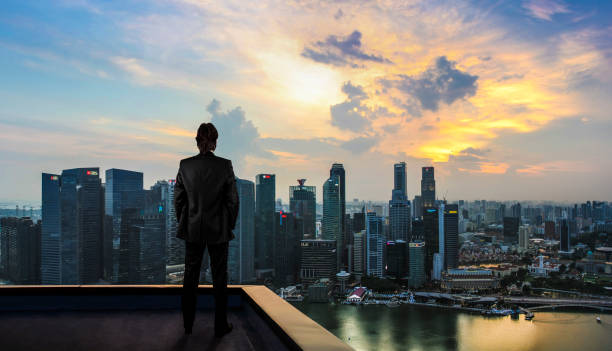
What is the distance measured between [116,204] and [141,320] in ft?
74.0

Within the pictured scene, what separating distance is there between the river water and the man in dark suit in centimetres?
1224

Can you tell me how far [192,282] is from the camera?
4.33 feet

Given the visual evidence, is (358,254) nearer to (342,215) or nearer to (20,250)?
(342,215)

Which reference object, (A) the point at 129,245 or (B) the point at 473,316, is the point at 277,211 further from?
(B) the point at 473,316

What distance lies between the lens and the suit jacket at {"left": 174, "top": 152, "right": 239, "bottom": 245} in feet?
4.17

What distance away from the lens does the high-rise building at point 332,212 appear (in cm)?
3133

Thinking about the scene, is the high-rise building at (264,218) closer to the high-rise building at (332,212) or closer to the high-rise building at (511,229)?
the high-rise building at (332,212)

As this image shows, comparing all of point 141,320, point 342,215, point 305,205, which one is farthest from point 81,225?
point 141,320

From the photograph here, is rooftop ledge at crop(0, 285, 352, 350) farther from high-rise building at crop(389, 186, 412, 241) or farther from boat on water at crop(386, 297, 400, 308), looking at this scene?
high-rise building at crop(389, 186, 412, 241)

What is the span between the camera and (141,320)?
4.95 feet

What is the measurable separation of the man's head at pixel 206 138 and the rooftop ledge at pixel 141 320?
0.61 metres

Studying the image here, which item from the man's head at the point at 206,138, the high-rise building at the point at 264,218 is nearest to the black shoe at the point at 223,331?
the man's head at the point at 206,138

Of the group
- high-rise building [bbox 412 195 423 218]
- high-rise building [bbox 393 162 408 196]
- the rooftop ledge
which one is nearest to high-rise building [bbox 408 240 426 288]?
high-rise building [bbox 412 195 423 218]

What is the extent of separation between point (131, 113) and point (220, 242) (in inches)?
569
